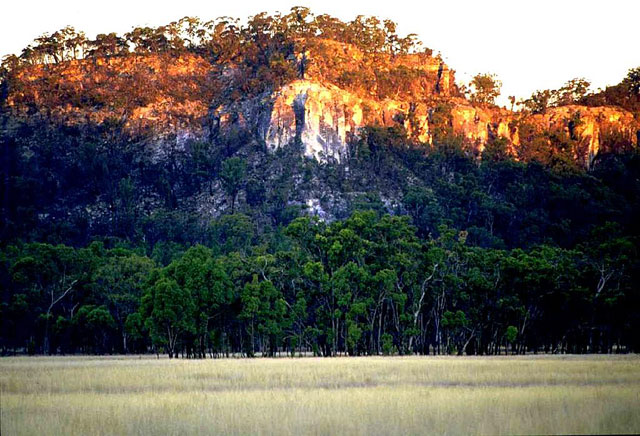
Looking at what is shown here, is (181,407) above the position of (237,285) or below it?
above

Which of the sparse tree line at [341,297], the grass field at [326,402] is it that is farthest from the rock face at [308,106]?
the grass field at [326,402]

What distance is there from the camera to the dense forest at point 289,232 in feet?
218

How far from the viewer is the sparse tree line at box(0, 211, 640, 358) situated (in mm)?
64625

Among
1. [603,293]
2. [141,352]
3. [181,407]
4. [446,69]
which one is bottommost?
[141,352]

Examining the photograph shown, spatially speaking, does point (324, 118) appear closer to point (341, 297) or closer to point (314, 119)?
point (314, 119)

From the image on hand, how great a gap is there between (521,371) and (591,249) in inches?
1368

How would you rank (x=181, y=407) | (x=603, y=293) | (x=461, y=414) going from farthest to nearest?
(x=603, y=293) → (x=181, y=407) → (x=461, y=414)

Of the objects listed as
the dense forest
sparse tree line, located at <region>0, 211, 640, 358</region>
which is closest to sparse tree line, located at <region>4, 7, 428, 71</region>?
the dense forest

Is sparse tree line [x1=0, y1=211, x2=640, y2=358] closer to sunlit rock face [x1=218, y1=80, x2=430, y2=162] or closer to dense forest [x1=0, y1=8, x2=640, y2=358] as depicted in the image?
dense forest [x1=0, y1=8, x2=640, y2=358]

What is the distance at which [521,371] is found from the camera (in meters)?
37.3

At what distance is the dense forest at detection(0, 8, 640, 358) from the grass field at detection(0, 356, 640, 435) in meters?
28.2

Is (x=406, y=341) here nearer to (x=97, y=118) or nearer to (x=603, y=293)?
(x=603, y=293)

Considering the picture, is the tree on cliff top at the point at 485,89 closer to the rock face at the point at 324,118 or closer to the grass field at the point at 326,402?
the rock face at the point at 324,118

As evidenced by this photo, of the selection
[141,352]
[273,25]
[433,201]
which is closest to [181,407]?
[141,352]
